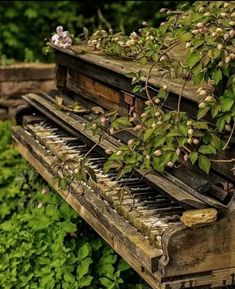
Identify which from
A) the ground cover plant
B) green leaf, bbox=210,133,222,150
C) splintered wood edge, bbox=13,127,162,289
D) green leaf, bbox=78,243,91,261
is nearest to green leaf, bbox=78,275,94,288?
the ground cover plant

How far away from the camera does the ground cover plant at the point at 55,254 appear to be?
4273mm

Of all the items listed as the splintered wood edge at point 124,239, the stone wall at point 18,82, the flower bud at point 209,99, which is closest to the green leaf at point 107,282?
the splintered wood edge at point 124,239

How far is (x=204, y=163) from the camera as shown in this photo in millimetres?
3143

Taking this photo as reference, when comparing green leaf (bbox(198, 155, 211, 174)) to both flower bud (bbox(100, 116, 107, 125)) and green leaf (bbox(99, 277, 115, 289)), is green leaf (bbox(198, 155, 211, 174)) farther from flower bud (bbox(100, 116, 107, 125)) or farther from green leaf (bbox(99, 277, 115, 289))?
green leaf (bbox(99, 277, 115, 289))

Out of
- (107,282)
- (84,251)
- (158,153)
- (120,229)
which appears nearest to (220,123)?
(158,153)

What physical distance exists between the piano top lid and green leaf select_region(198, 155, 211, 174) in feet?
0.79

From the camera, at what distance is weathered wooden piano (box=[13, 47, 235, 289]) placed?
2971 mm

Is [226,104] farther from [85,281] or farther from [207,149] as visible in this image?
[85,281]

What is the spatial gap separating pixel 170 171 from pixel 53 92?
6.78ft

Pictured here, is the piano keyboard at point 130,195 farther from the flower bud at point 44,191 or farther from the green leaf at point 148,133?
the flower bud at point 44,191

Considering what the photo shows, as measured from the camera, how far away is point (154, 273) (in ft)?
9.73

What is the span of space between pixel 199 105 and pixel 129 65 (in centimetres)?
109

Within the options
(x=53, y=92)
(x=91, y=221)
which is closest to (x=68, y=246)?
(x=91, y=221)

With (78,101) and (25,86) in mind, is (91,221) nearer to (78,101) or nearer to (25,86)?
(78,101)
